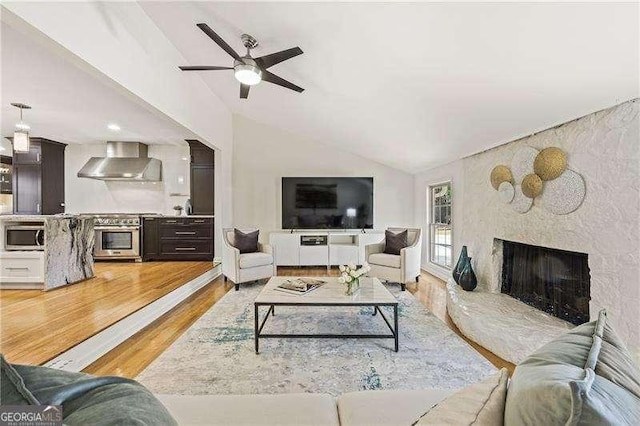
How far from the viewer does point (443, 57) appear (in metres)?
2.15

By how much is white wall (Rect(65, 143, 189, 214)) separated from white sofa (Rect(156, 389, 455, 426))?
19.5 feet

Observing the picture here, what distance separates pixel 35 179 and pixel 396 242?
22.8 ft

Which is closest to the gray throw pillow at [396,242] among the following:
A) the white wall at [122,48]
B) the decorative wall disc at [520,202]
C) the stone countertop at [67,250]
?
the decorative wall disc at [520,202]

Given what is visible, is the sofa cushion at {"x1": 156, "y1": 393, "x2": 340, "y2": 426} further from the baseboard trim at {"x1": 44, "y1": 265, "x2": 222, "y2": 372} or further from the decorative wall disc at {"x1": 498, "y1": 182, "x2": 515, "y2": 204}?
the decorative wall disc at {"x1": 498, "y1": 182, "x2": 515, "y2": 204}

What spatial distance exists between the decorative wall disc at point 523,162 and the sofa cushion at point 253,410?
291 centimetres

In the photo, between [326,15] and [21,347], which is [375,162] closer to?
[326,15]

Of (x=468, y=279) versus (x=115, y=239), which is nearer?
(x=468, y=279)

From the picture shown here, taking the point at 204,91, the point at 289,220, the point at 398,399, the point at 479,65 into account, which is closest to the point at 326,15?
the point at 479,65

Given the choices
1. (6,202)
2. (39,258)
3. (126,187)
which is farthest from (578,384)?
(6,202)

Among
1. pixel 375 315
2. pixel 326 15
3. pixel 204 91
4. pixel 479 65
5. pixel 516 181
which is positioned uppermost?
pixel 204 91

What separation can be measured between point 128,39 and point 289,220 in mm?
3815

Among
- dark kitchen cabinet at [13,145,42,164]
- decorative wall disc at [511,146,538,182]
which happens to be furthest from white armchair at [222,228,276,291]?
dark kitchen cabinet at [13,145,42,164]

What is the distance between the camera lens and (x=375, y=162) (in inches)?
244

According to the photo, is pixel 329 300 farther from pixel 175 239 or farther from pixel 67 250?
pixel 175 239
